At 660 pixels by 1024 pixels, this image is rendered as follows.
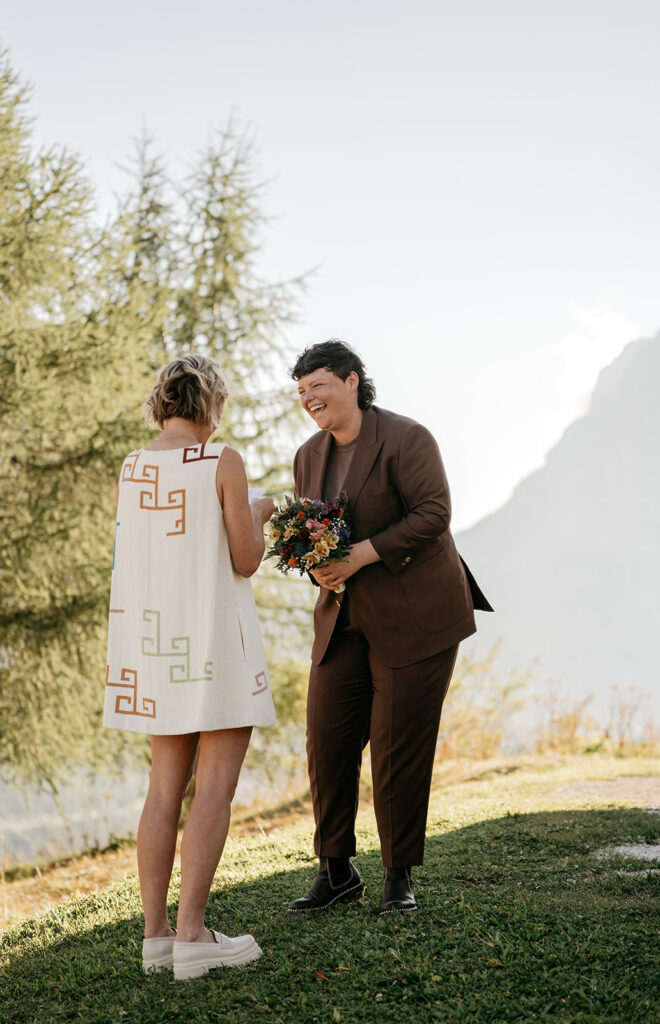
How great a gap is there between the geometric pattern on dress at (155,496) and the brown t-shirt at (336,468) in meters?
0.88

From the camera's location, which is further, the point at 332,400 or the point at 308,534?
the point at 332,400

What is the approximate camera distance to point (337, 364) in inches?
141

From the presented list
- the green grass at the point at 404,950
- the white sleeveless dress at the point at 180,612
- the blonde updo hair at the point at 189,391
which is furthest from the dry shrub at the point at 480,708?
the blonde updo hair at the point at 189,391

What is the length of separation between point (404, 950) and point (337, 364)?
213 cm

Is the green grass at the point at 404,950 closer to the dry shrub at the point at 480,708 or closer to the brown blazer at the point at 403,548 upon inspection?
the brown blazer at the point at 403,548

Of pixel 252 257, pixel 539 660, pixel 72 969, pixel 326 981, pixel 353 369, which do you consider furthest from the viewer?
pixel 539 660

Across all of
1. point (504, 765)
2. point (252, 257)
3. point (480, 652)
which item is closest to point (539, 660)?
point (480, 652)

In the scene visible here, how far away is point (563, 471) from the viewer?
112500mm

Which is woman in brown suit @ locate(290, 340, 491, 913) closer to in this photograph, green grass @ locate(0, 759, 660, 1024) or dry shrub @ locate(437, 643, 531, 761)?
green grass @ locate(0, 759, 660, 1024)

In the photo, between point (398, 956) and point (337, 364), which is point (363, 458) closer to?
point (337, 364)

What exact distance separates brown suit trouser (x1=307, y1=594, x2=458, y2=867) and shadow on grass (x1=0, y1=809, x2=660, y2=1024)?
293 millimetres

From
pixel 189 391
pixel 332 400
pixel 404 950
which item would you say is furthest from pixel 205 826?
pixel 332 400

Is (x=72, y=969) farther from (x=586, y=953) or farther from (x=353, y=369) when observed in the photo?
(x=353, y=369)

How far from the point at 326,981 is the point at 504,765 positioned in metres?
7.00
